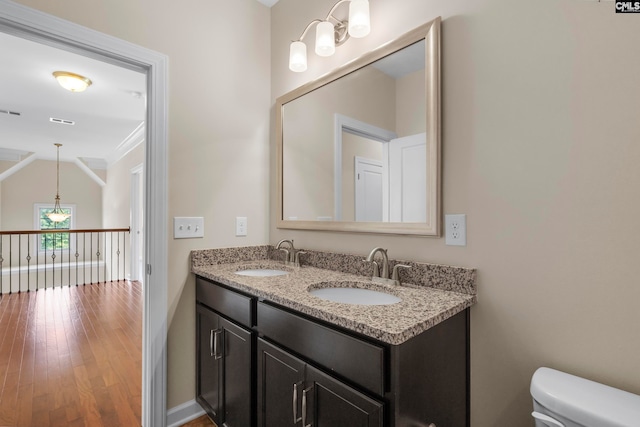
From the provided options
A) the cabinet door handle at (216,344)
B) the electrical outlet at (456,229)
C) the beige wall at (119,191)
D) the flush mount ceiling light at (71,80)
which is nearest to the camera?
the electrical outlet at (456,229)

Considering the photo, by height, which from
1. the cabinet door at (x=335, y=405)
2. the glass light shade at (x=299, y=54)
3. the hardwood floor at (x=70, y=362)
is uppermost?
the glass light shade at (x=299, y=54)

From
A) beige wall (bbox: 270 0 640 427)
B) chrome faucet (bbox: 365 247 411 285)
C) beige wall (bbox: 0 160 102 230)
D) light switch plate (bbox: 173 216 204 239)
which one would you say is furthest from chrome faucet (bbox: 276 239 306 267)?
→ beige wall (bbox: 0 160 102 230)

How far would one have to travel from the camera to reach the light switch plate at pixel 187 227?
1764 millimetres

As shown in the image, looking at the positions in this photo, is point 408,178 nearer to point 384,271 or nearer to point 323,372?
point 384,271

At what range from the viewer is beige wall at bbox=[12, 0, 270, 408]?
1713 millimetres

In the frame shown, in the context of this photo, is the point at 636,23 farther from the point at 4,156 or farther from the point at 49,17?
the point at 4,156

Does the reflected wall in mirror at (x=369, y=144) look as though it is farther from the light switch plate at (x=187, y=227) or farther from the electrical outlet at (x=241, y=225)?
the light switch plate at (x=187, y=227)

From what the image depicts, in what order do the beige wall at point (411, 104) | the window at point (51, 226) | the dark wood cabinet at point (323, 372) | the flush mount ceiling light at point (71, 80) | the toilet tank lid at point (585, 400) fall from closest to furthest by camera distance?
1. the toilet tank lid at point (585, 400)
2. the dark wood cabinet at point (323, 372)
3. the beige wall at point (411, 104)
4. the flush mount ceiling light at point (71, 80)
5. the window at point (51, 226)

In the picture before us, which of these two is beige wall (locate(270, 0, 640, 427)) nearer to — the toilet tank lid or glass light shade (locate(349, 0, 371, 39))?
the toilet tank lid

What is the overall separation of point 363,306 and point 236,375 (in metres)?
0.79

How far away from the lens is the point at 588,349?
944 mm

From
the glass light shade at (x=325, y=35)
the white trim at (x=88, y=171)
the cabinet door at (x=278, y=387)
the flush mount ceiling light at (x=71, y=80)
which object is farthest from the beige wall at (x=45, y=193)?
the cabinet door at (x=278, y=387)

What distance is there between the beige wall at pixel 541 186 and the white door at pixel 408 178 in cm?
10

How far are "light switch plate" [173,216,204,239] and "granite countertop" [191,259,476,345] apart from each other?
0.77 ft
